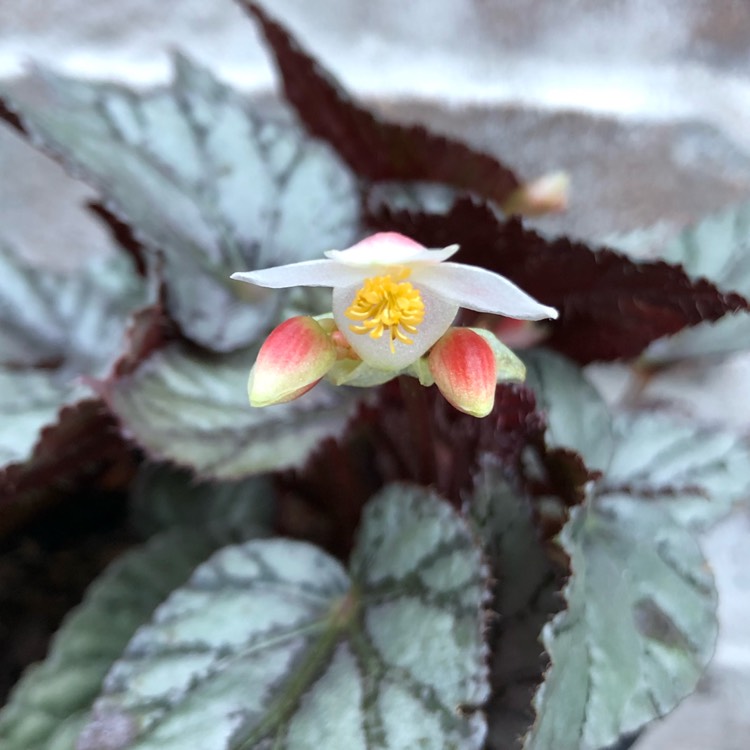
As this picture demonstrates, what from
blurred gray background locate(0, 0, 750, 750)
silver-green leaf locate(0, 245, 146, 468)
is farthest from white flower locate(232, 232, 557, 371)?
blurred gray background locate(0, 0, 750, 750)

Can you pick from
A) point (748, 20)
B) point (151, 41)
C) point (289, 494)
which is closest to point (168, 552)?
point (289, 494)

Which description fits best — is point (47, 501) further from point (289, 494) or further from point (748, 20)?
point (748, 20)

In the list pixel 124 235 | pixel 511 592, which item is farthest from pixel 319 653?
pixel 124 235

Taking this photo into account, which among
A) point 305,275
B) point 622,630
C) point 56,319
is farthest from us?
point 56,319

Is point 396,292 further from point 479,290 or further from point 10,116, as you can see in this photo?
point 10,116

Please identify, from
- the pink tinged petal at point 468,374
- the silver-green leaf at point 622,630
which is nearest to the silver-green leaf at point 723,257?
the silver-green leaf at point 622,630
